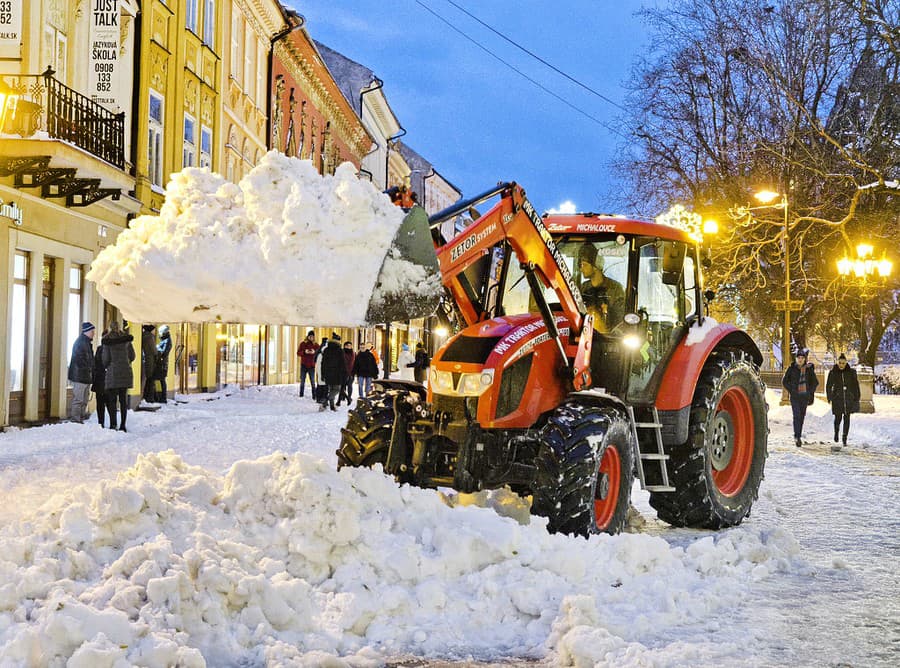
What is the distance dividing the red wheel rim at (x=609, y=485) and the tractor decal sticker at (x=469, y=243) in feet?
5.18

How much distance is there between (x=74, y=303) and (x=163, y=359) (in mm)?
3129

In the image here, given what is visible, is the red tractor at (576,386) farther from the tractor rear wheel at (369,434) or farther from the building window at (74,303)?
the building window at (74,303)

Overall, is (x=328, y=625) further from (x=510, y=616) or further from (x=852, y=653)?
(x=852, y=653)

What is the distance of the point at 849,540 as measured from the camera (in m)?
8.10

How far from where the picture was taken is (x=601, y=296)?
8.09 metres

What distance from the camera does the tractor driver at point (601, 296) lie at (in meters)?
8.04

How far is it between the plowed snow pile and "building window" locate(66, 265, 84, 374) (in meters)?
13.1

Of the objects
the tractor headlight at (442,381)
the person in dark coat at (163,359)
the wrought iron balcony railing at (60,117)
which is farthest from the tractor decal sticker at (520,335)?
the person in dark coat at (163,359)

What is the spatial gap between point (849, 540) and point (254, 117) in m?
25.7

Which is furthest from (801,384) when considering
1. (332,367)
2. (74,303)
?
(74,303)

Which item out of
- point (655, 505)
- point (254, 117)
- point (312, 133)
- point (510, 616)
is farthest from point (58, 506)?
point (312, 133)

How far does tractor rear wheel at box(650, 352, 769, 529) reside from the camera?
8148 mm

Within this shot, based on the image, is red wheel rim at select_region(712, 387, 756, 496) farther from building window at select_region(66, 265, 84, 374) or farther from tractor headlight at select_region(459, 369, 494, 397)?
building window at select_region(66, 265, 84, 374)

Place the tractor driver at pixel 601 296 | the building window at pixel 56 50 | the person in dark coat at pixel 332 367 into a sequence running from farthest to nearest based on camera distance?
the person in dark coat at pixel 332 367
the building window at pixel 56 50
the tractor driver at pixel 601 296
